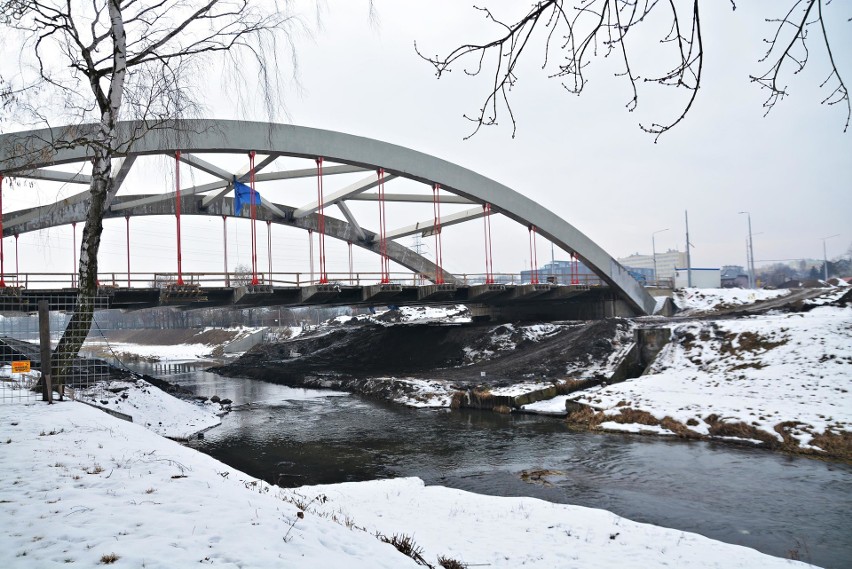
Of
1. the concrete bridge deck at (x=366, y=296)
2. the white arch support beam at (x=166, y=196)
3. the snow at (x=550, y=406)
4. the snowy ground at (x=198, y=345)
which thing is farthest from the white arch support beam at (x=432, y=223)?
the snowy ground at (x=198, y=345)

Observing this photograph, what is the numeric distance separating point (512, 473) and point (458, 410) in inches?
397

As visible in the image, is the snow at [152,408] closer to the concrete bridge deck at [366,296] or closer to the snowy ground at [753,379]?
the concrete bridge deck at [366,296]

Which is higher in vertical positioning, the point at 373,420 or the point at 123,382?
the point at 123,382

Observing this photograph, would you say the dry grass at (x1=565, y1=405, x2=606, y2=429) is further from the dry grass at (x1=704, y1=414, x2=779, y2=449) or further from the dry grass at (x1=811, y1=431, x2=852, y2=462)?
the dry grass at (x1=811, y1=431, x2=852, y2=462)

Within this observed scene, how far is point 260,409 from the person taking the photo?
73.5 feet

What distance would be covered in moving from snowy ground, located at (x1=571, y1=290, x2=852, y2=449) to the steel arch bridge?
1334cm

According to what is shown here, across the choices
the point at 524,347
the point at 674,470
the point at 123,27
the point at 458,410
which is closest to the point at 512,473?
the point at 674,470

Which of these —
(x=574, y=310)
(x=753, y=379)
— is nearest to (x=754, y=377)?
(x=753, y=379)

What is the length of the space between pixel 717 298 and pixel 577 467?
1191 inches

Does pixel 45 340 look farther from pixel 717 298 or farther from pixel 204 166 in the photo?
pixel 717 298

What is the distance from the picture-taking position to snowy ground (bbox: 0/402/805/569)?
4.00 m

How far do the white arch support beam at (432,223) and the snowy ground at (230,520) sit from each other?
1141 inches

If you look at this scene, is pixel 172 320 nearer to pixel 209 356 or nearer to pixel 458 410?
pixel 209 356

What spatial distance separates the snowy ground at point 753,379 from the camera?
1534 centimetres
